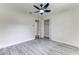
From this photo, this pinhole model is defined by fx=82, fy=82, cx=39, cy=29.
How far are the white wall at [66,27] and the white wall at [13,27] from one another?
2028 mm

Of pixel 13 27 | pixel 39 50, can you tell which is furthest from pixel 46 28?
pixel 39 50

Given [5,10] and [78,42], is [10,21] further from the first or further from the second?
[78,42]

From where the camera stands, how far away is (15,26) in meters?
5.14

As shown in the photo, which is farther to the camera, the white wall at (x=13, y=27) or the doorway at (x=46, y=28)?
the doorway at (x=46, y=28)

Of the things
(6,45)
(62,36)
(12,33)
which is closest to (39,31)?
(62,36)

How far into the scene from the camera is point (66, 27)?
524 cm

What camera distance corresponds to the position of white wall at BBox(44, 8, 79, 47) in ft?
14.9

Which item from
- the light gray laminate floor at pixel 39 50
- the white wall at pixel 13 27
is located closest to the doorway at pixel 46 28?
the white wall at pixel 13 27

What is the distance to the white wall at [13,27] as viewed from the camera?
4.27m

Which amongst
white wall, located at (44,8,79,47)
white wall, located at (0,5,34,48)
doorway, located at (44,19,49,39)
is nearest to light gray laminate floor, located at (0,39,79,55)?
white wall, located at (0,5,34,48)

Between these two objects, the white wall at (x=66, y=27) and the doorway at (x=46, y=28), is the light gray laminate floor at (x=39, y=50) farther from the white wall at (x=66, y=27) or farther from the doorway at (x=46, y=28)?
the doorway at (x=46, y=28)

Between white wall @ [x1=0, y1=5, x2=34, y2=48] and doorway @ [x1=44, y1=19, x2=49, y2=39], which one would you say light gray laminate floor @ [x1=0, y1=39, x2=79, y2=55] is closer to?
white wall @ [x1=0, y1=5, x2=34, y2=48]

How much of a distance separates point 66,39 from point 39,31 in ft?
11.8

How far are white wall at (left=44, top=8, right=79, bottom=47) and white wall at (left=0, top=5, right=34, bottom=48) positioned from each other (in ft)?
6.65
